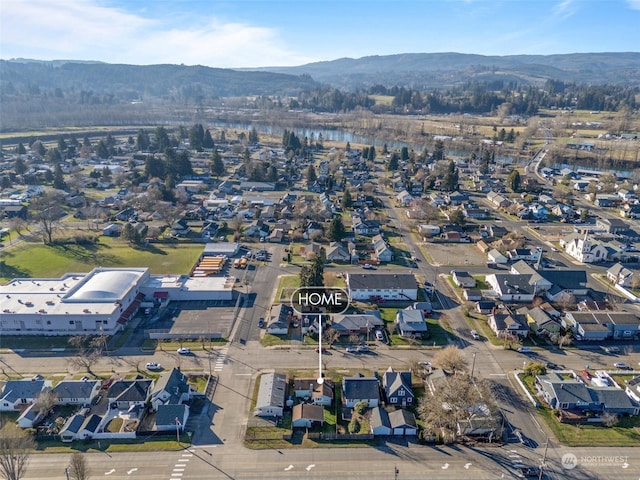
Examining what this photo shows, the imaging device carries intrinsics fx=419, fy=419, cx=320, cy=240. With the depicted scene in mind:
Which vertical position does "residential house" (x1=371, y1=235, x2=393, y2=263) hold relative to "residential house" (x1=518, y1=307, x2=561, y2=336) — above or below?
above

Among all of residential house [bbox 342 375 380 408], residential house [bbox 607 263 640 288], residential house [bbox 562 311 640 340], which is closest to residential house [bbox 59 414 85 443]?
residential house [bbox 342 375 380 408]

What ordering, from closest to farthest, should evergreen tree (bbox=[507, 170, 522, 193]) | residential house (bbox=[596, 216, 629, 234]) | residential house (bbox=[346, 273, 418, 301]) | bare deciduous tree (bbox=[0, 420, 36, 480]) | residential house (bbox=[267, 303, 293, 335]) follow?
bare deciduous tree (bbox=[0, 420, 36, 480])
residential house (bbox=[267, 303, 293, 335])
residential house (bbox=[346, 273, 418, 301])
residential house (bbox=[596, 216, 629, 234])
evergreen tree (bbox=[507, 170, 522, 193])

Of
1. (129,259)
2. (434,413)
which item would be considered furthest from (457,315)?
(129,259)

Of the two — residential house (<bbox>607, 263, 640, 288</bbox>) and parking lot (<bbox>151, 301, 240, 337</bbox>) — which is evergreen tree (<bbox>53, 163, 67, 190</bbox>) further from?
residential house (<bbox>607, 263, 640, 288</bbox>)

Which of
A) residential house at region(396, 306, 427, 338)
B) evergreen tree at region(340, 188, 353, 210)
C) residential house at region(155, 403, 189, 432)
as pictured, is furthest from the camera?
evergreen tree at region(340, 188, 353, 210)

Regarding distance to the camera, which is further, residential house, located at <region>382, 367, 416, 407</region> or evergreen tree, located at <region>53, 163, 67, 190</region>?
evergreen tree, located at <region>53, 163, 67, 190</region>

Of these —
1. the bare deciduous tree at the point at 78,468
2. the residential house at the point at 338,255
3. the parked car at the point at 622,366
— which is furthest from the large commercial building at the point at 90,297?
the parked car at the point at 622,366

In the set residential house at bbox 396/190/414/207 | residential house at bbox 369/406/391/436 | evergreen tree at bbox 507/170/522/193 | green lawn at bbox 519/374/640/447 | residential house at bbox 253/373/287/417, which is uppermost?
evergreen tree at bbox 507/170/522/193
